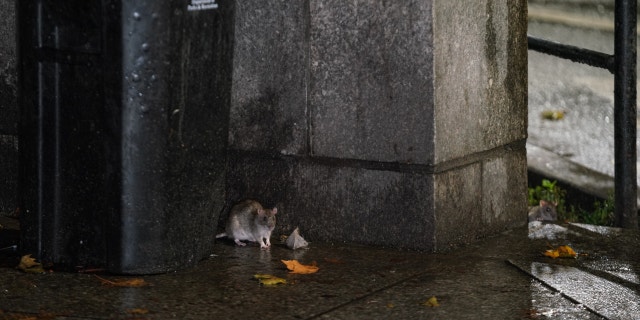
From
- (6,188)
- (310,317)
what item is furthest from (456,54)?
(6,188)

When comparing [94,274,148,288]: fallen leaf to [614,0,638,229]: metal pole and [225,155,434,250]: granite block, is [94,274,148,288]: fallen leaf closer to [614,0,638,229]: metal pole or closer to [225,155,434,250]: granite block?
[225,155,434,250]: granite block

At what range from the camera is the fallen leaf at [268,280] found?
5090 millimetres

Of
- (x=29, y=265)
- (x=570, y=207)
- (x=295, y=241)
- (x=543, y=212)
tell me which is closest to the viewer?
(x=29, y=265)

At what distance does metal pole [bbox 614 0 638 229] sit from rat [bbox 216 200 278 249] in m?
1.86

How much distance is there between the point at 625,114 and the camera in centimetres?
632

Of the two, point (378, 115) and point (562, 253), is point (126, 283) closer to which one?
point (378, 115)

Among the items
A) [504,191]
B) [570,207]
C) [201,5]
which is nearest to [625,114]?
[504,191]

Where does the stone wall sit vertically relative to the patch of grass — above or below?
above

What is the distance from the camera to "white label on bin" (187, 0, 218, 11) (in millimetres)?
4988

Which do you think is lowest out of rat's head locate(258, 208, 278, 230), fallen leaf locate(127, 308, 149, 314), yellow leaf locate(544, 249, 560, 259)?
fallen leaf locate(127, 308, 149, 314)

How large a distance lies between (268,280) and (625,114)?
2.30 metres

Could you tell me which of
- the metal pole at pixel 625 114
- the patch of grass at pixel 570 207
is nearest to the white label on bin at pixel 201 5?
the metal pole at pixel 625 114

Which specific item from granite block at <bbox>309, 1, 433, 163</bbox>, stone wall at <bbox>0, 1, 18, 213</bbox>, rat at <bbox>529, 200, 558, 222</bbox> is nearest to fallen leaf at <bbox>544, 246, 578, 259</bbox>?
granite block at <bbox>309, 1, 433, 163</bbox>

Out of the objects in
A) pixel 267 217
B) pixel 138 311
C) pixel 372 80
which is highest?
pixel 372 80
